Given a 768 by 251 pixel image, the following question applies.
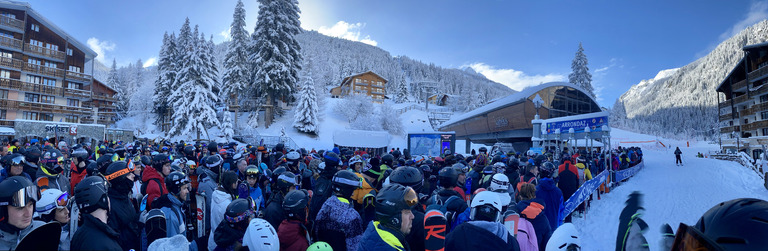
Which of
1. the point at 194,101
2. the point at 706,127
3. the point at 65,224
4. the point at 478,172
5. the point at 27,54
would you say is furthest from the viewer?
the point at 706,127

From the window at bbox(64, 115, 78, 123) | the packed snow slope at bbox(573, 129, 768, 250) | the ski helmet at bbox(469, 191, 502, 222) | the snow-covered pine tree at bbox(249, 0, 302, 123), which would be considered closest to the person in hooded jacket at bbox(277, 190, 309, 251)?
the ski helmet at bbox(469, 191, 502, 222)

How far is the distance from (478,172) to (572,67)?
173 feet

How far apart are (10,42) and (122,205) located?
153 feet

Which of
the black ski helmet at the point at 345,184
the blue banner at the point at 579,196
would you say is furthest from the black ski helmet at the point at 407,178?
the blue banner at the point at 579,196

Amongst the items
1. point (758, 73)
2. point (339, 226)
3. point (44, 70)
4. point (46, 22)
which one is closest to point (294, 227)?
point (339, 226)

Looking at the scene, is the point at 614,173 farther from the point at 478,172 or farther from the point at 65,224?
the point at 65,224

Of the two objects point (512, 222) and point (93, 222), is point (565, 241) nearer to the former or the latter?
point (512, 222)

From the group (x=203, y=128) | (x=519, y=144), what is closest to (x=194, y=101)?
(x=203, y=128)

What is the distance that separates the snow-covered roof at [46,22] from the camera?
34.7 metres

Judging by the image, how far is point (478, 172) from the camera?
23.9ft

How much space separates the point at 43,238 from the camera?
64.9 inches

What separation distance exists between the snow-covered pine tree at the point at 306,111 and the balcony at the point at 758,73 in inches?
1913

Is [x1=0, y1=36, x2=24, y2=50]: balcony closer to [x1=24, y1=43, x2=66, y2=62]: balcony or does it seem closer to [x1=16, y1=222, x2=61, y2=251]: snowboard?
[x1=24, y1=43, x2=66, y2=62]: balcony

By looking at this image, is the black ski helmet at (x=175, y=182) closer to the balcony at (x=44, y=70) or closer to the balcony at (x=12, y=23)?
the balcony at (x=44, y=70)
